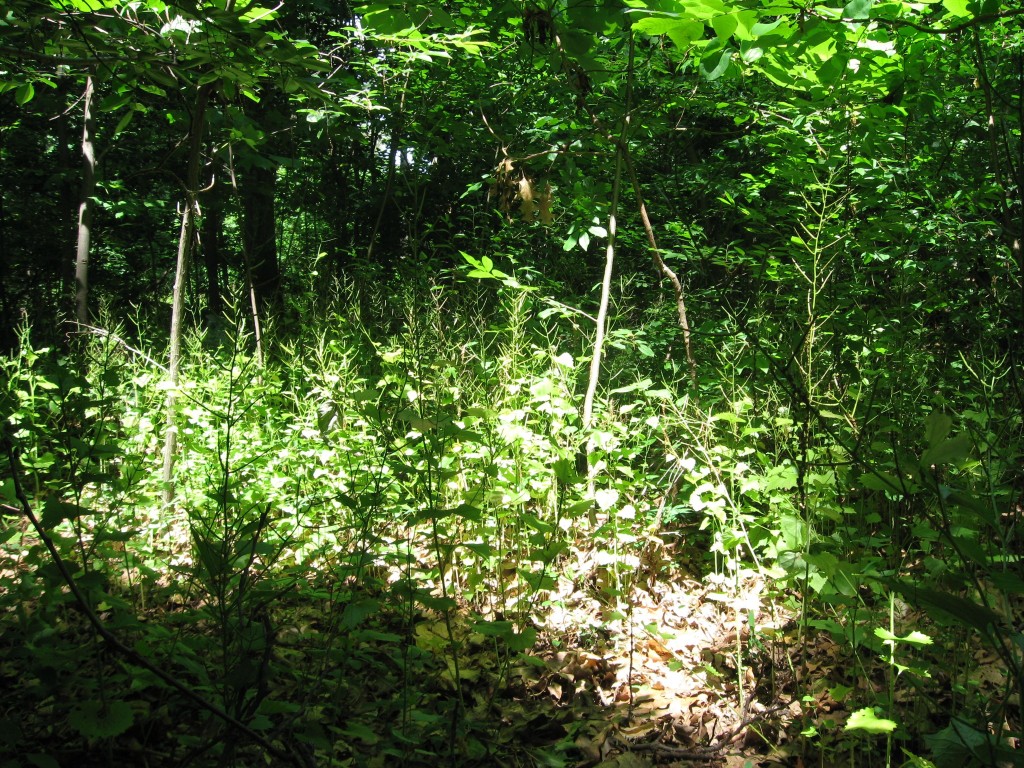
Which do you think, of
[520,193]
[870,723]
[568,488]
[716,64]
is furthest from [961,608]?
[520,193]

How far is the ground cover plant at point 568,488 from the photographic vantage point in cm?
181

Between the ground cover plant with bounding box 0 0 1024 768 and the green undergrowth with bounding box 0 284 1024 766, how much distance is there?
0.02 meters

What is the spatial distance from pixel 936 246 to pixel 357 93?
12.7 feet

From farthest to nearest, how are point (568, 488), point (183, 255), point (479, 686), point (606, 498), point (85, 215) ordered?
point (85, 215)
point (183, 255)
point (568, 488)
point (606, 498)
point (479, 686)

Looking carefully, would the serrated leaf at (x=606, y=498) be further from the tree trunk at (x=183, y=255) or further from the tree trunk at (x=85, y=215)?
the tree trunk at (x=85, y=215)

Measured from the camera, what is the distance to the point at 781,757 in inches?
83.2

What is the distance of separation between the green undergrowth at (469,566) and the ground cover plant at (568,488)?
0.07 feet

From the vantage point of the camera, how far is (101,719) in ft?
4.84

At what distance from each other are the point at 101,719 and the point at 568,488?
2.14 m

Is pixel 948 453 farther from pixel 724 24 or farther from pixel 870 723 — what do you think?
pixel 724 24

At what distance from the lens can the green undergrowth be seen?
1675mm

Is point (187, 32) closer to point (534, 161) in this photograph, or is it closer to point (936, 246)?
point (534, 161)

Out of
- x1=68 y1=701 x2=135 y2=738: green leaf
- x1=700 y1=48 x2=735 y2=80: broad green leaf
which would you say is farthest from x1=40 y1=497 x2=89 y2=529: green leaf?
x1=700 y1=48 x2=735 y2=80: broad green leaf

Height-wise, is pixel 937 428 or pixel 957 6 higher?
pixel 957 6
